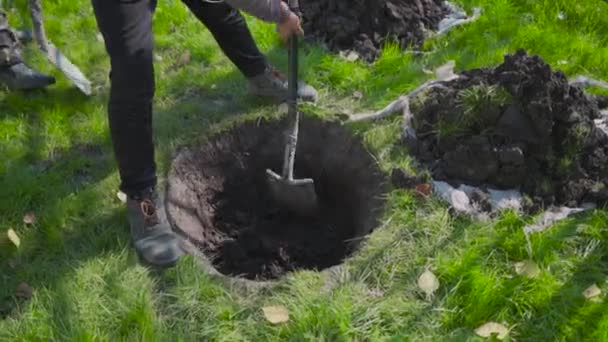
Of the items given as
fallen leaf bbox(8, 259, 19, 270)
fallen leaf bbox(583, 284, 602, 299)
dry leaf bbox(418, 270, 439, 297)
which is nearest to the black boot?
fallen leaf bbox(8, 259, 19, 270)

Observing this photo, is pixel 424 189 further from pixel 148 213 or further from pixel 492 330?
pixel 148 213

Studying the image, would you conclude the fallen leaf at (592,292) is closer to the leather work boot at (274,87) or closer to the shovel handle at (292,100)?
the shovel handle at (292,100)

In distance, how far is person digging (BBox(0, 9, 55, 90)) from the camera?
3.88 meters

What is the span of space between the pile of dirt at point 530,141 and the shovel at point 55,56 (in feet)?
7.92

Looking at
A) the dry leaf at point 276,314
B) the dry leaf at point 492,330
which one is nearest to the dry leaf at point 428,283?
the dry leaf at point 492,330

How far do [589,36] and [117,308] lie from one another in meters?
3.73

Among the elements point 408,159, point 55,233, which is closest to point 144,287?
point 55,233

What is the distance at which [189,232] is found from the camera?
117 inches

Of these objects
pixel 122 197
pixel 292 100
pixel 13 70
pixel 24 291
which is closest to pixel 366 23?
pixel 292 100

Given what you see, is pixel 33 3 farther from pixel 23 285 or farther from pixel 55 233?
pixel 23 285

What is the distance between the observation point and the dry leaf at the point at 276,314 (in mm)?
2390

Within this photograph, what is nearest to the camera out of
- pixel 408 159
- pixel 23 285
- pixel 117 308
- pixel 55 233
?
pixel 117 308

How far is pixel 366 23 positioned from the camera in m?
4.36

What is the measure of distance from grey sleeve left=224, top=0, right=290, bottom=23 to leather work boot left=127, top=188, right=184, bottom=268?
38.6 inches
